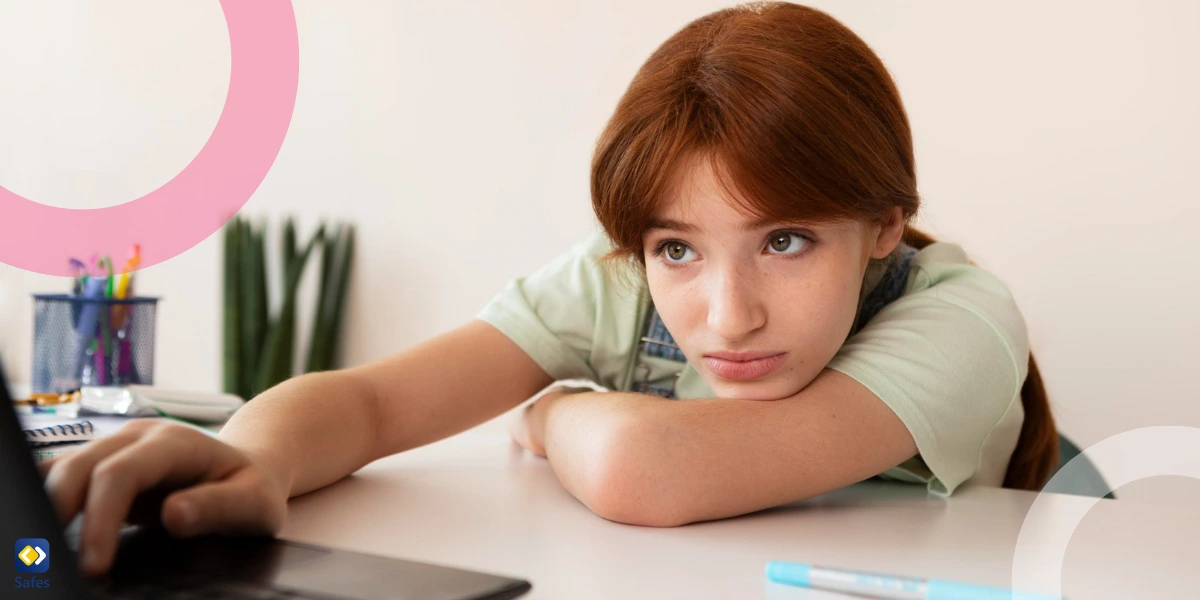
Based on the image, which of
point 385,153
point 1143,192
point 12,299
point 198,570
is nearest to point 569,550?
point 198,570

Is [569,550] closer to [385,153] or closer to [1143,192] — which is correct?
[1143,192]

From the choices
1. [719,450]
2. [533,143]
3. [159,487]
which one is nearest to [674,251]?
[719,450]

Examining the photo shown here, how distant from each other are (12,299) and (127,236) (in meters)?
0.30

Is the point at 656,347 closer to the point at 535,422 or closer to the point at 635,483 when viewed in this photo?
the point at 535,422

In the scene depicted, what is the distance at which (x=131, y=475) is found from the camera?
0.41 m

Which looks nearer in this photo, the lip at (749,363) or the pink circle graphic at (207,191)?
the lip at (749,363)

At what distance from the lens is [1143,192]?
1230mm

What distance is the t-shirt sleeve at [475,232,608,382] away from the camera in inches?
34.1

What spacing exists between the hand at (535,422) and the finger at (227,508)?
0.97 ft

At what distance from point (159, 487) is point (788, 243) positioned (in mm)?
412

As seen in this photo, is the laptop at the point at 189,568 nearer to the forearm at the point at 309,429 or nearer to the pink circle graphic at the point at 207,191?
the forearm at the point at 309,429

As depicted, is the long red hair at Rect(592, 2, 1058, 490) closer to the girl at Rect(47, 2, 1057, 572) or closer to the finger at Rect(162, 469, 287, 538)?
the girl at Rect(47, 2, 1057, 572)

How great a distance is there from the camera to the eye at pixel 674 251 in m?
0.67

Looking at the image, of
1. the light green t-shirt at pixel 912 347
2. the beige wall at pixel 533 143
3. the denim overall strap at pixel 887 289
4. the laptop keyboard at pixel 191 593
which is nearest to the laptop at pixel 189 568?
the laptop keyboard at pixel 191 593
